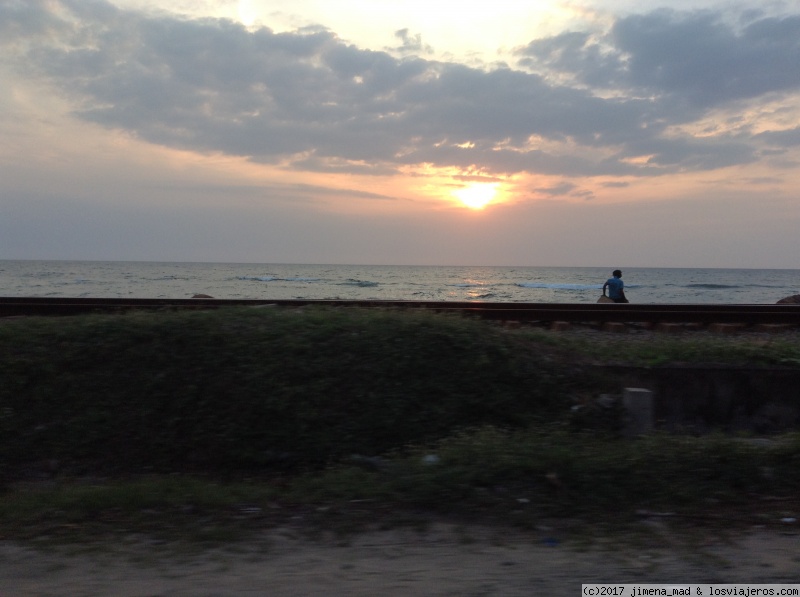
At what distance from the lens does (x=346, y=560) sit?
3.99 meters

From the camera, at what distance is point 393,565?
12.8 feet

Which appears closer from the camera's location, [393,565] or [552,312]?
[393,565]

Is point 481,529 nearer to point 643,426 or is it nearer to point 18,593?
point 18,593

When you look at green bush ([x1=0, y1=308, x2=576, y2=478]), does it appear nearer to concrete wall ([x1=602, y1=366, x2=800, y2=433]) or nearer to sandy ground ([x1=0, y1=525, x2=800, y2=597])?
concrete wall ([x1=602, y1=366, x2=800, y2=433])

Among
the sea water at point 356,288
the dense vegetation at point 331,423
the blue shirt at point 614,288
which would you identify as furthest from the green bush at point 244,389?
the sea water at point 356,288

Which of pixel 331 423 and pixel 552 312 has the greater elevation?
pixel 552 312

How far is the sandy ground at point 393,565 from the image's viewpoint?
11.8 ft

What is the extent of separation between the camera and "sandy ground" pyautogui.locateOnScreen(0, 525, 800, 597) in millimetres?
3594

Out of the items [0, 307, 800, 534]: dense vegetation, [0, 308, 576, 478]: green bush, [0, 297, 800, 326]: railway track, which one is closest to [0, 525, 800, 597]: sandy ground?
[0, 307, 800, 534]: dense vegetation

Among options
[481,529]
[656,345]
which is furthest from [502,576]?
[656,345]

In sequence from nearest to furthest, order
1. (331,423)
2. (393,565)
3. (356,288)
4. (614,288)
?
1. (393,565)
2. (331,423)
3. (614,288)
4. (356,288)

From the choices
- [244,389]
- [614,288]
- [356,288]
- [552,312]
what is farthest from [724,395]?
[356,288]

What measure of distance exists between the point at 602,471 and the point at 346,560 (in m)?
2.38

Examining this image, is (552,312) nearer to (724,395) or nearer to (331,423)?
(724,395)
